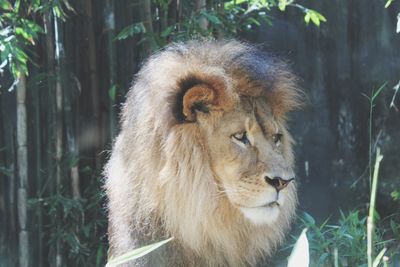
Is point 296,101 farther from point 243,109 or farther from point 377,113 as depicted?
point 377,113

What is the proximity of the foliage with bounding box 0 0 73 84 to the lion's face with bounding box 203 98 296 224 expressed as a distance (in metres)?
1.39

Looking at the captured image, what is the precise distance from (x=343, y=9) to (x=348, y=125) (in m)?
0.86

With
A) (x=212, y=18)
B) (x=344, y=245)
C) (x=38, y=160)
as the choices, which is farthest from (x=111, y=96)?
Answer: (x=344, y=245)

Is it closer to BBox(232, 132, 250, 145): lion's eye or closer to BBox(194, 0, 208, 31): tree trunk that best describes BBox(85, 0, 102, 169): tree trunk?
BBox(194, 0, 208, 31): tree trunk

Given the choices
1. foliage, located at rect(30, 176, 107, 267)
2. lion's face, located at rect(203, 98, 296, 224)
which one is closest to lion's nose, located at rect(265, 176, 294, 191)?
lion's face, located at rect(203, 98, 296, 224)

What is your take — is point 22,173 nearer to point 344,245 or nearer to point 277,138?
point 344,245

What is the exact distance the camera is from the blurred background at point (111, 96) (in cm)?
482

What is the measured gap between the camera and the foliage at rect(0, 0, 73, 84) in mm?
3938

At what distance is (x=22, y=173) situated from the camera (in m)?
4.88

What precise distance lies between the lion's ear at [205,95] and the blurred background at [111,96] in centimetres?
132

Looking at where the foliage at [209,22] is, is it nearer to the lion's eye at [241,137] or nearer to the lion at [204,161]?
the lion at [204,161]

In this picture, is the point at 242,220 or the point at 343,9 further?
the point at 343,9

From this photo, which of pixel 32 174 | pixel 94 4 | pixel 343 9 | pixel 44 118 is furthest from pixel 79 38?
pixel 343 9

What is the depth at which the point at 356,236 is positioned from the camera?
3998 millimetres
